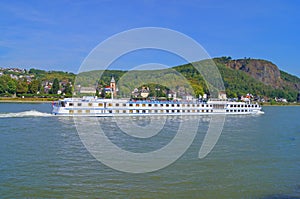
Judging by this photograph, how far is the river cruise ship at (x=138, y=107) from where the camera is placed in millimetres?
41031

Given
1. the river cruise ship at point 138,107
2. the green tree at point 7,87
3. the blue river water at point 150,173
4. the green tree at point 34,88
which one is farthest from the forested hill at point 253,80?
the blue river water at point 150,173

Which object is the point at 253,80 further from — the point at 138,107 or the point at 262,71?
the point at 138,107

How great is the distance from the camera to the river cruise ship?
135 ft

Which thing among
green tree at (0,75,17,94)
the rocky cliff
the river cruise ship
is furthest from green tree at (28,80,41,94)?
the rocky cliff

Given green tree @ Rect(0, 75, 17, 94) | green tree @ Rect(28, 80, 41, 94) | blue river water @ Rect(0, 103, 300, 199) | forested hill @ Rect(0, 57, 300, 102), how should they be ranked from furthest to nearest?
forested hill @ Rect(0, 57, 300, 102), green tree @ Rect(28, 80, 41, 94), green tree @ Rect(0, 75, 17, 94), blue river water @ Rect(0, 103, 300, 199)

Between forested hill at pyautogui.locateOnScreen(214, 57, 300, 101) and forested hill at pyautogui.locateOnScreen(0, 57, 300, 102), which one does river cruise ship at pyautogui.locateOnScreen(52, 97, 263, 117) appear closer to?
forested hill at pyautogui.locateOnScreen(0, 57, 300, 102)

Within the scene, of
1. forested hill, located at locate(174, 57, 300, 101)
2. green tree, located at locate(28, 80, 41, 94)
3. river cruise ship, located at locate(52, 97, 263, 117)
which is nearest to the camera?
river cruise ship, located at locate(52, 97, 263, 117)

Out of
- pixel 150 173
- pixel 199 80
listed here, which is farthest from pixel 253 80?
pixel 150 173

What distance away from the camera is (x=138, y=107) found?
4591 centimetres

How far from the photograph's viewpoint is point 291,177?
47.5 ft

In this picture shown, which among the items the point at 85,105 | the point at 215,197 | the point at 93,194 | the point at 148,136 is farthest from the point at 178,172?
the point at 85,105

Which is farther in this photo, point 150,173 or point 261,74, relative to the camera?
point 261,74

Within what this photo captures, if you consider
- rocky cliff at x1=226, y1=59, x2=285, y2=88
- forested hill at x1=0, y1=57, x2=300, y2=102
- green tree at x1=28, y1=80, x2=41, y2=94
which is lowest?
green tree at x1=28, y1=80, x2=41, y2=94

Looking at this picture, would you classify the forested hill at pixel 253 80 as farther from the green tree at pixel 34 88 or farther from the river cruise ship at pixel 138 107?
the river cruise ship at pixel 138 107
